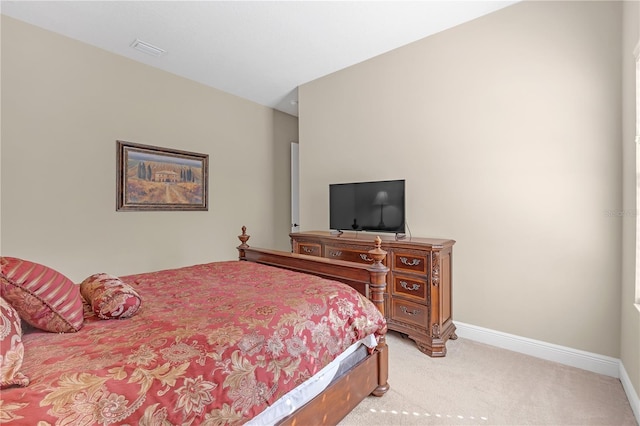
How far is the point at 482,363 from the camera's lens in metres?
2.36

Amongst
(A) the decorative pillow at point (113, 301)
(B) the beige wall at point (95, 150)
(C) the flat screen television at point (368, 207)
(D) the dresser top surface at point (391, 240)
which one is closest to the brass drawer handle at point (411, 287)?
(D) the dresser top surface at point (391, 240)

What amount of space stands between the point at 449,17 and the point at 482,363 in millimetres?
3056

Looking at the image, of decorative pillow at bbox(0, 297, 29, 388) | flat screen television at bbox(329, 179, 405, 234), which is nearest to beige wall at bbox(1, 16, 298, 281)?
flat screen television at bbox(329, 179, 405, 234)

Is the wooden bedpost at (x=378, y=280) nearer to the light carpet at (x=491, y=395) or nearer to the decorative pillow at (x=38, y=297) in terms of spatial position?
the light carpet at (x=491, y=395)

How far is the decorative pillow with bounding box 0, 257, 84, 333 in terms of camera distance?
3.70ft

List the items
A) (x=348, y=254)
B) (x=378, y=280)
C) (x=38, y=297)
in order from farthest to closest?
(x=348, y=254) → (x=378, y=280) → (x=38, y=297)

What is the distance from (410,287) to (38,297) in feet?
8.12

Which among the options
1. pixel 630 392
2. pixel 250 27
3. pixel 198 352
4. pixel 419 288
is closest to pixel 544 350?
pixel 630 392

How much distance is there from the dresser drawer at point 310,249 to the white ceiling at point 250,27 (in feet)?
7.14

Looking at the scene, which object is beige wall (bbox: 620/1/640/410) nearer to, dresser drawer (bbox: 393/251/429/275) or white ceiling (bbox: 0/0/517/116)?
white ceiling (bbox: 0/0/517/116)

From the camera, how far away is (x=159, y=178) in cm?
362

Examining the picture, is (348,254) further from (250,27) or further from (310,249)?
(250,27)

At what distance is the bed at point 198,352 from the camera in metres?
0.83

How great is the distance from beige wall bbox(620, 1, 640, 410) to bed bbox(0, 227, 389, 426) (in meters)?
1.55
